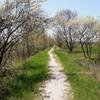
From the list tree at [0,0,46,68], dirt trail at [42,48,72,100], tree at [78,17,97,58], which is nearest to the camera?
dirt trail at [42,48,72,100]

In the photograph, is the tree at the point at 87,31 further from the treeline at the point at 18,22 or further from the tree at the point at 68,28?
the treeline at the point at 18,22

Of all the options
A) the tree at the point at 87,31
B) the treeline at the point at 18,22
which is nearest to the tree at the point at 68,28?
the tree at the point at 87,31

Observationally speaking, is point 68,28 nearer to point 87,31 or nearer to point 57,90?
point 87,31

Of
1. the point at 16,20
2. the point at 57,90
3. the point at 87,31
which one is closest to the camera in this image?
the point at 57,90

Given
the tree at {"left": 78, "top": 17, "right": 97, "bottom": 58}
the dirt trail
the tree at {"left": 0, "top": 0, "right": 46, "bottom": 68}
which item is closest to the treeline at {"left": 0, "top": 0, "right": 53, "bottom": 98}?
the tree at {"left": 0, "top": 0, "right": 46, "bottom": 68}

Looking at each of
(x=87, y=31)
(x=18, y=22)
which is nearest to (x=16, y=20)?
(x=18, y=22)

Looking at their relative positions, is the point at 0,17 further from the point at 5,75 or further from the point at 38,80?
the point at 38,80

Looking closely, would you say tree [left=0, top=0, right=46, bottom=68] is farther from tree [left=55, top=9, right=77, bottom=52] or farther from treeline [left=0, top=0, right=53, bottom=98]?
tree [left=55, top=9, right=77, bottom=52]

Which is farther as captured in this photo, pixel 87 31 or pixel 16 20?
pixel 87 31

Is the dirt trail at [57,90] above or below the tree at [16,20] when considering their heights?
below

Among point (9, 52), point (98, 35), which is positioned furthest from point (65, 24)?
point (9, 52)

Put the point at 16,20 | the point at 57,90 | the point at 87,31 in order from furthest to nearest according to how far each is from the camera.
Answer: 1. the point at 87,31
2. the point at 16,20
3. the point at 57,90

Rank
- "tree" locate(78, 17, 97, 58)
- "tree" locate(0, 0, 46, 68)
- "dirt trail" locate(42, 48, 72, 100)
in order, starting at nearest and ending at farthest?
"dirt trail" locate(42, 48, 72, 100)
"tree" locate(0, 0, 46, 68)
"tree" locate(78, 17, 97, 58)

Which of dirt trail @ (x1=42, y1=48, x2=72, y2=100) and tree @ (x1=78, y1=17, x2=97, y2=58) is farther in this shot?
tree @ (x1=78, y1=17, x2=97, y2=58)
